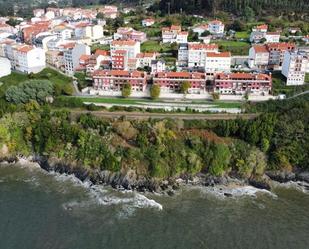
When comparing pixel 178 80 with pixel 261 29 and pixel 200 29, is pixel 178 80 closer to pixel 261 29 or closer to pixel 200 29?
pixel 200 29

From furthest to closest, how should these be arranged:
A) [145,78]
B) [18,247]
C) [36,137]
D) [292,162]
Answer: [145,78] < [36,137] < [292,162] < [18,247]

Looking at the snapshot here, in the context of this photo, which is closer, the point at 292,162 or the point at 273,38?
the point at 292,162

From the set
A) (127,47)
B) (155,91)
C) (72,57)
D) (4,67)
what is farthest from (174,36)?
(4,67)

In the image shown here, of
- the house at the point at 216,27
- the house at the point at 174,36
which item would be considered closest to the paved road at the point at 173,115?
the house at the point at 174,36

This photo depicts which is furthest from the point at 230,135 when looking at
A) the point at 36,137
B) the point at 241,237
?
the point at 36,137

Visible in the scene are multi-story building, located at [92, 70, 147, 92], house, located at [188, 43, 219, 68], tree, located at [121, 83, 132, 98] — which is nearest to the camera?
tree, located at [121, 83, 132, 98]

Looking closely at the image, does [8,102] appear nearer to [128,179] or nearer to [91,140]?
[91,140]

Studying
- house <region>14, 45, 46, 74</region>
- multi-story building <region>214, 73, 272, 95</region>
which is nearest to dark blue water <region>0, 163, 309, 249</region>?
multi-story building <region>214, 73, 272, 95</region>

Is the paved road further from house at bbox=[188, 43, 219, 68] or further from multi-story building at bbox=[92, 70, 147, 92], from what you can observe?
house at bbox=[188, 43, 219, 68]
